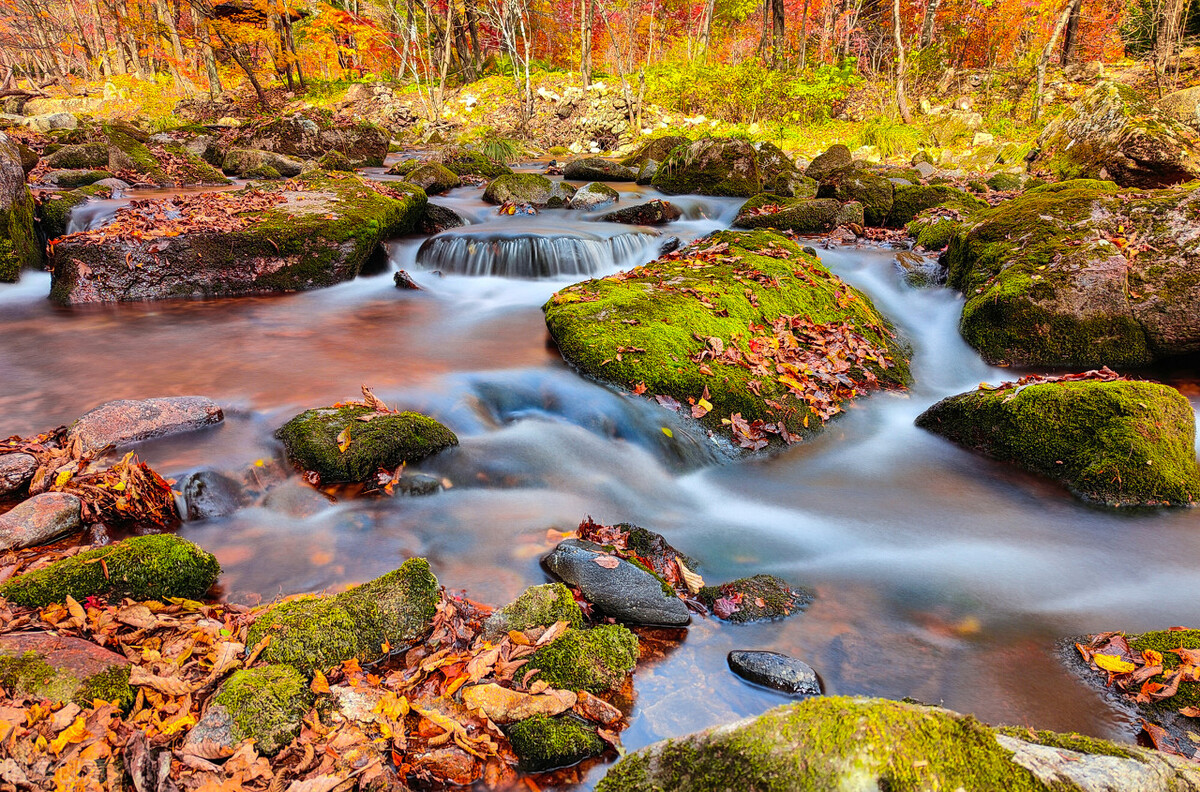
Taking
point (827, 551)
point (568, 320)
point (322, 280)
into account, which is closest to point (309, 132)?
point (322, 280)

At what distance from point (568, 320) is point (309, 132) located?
1575 cm

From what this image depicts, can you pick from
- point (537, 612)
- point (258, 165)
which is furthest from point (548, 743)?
point (258, 165)

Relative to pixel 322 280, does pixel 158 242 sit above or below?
above

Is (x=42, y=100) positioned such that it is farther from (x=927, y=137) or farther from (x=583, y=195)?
(x=927, y=137)

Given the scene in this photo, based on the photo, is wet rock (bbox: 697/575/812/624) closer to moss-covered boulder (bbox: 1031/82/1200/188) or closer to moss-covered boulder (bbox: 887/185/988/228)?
moss-covered boulder (bbox: 887/185/988/228)

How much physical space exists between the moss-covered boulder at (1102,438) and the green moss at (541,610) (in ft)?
13.8

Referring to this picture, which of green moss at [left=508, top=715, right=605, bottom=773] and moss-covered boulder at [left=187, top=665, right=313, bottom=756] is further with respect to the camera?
green moss at [left=508, top=715, right=605, bottom=773]

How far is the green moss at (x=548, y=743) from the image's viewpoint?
2355 millimetres

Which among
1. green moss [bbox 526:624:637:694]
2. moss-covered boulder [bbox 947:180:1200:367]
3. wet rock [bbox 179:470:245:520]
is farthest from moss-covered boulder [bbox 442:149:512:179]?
green moss [bbox 526:624:637:694]

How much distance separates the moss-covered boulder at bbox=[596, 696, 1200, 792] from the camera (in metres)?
1.47

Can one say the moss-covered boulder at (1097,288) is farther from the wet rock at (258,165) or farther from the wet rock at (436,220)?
the wet rock at (258,165)

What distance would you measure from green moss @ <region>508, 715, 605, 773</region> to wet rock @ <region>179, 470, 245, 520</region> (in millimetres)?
2581

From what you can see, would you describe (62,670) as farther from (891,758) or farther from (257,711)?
(891,758)

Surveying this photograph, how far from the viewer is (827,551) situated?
13.9ft
